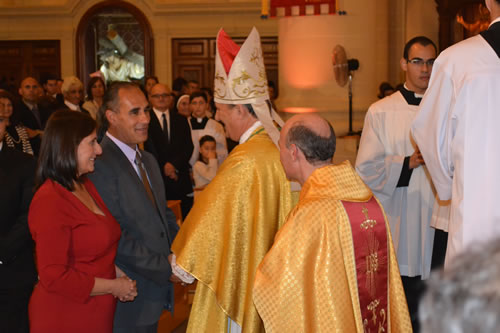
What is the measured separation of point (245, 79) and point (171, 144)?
3996 millimetres

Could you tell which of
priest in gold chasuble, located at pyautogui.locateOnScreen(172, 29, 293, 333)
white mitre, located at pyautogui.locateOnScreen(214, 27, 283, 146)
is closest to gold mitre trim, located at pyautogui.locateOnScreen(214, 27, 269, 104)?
white mitre, located at pyautogui.locateOnScreen(214, 27, 283, 146)

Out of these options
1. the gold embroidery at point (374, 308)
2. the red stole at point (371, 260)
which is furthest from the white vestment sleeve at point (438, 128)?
the gold embroidery at point (374, 308)

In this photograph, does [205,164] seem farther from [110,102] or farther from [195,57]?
[195,57]

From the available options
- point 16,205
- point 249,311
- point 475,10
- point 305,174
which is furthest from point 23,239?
point 475,10

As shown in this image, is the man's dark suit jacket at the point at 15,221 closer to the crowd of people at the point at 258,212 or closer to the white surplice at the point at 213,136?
the crowd of people at the point at 258,212

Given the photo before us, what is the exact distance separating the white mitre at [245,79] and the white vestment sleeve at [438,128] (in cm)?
72

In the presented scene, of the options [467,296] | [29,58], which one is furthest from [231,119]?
[29,58]

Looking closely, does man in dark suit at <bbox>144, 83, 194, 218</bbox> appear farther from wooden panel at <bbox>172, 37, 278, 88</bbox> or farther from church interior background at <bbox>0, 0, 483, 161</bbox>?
wooden panel at <bbox>172, 37, 278, 88</bbox>

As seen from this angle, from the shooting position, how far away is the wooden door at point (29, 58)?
45.8 feet

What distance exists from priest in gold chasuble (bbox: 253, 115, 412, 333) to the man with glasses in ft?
4.83

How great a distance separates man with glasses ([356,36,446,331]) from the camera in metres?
4.04

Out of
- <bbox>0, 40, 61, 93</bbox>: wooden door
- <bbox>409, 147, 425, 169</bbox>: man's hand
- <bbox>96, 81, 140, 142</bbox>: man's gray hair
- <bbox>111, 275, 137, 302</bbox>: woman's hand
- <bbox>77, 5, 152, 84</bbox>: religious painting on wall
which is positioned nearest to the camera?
<bbox>111, 275, 137, 302</bbox>: woman's hand

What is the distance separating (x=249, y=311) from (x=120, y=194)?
2.60 feet

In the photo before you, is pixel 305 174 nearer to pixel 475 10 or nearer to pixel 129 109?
pixel 129 109
